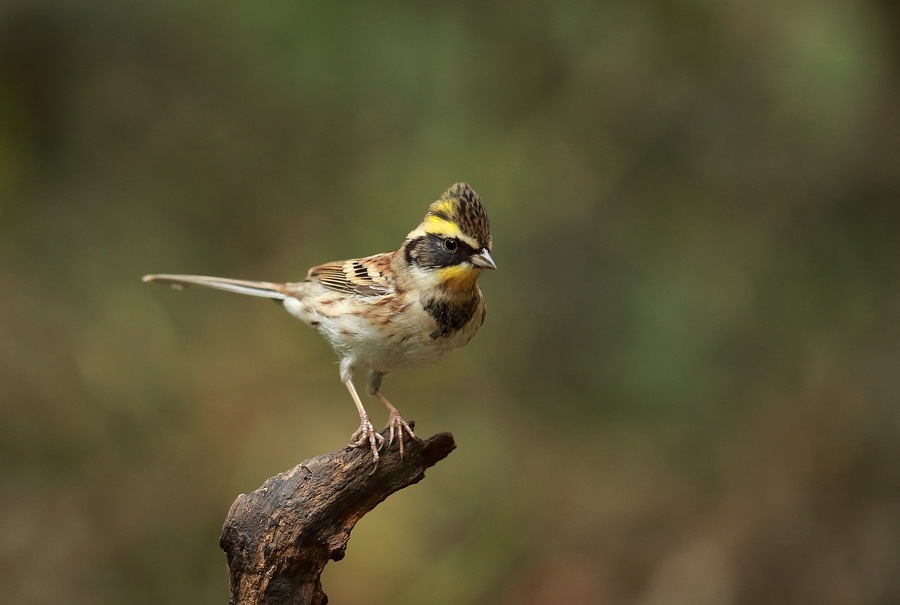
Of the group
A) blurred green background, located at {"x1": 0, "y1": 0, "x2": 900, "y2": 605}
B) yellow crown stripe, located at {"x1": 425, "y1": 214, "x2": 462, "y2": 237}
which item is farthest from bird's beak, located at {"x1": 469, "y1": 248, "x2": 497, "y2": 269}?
blurred green background, located at {"x1": 0, "y1": 0, "x2": 900, "y2": 605}

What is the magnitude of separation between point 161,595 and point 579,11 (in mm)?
4881

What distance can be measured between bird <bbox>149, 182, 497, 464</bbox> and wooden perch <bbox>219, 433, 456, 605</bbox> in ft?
0.83

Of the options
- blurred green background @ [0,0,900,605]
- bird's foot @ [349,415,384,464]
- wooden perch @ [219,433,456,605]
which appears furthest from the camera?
blurred green background @ [0,0,900,605]

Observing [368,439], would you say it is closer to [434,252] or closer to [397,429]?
[397,429]

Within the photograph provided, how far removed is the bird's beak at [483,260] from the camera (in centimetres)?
412

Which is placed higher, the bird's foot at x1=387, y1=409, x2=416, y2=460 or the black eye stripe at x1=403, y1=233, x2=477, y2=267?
the black eye stripe at x1=403, y1=233, x2=477, y2=267

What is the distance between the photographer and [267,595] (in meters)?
3.56

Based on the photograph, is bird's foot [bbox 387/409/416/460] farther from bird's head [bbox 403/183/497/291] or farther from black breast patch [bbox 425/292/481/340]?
bird's head [bbox 403/183/497/291]

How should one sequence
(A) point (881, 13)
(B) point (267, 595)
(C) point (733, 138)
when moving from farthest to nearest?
(C) point (733, 138)
(A) point (881, 13)
(B) point (267, 595)

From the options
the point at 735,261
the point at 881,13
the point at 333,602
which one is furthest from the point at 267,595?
the point at 881,13

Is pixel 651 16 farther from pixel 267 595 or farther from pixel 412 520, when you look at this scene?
pixel 267 595

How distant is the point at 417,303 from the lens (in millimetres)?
4367

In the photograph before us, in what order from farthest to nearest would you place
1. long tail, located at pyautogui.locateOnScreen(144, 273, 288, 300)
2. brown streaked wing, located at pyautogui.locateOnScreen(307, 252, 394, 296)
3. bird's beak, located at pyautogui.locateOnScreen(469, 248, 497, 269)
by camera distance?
long tail, located at pyautogui.locateOnScreen(144, 273, 288, 300) → brown streaked wing, located at pyautogui.locateOnScreen(307, 252, 394, 296) → bird's beak, located at pyautogui.locateOnScreen(469, 248, 497, 269)

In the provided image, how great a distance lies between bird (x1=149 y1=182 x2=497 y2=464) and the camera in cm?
418
